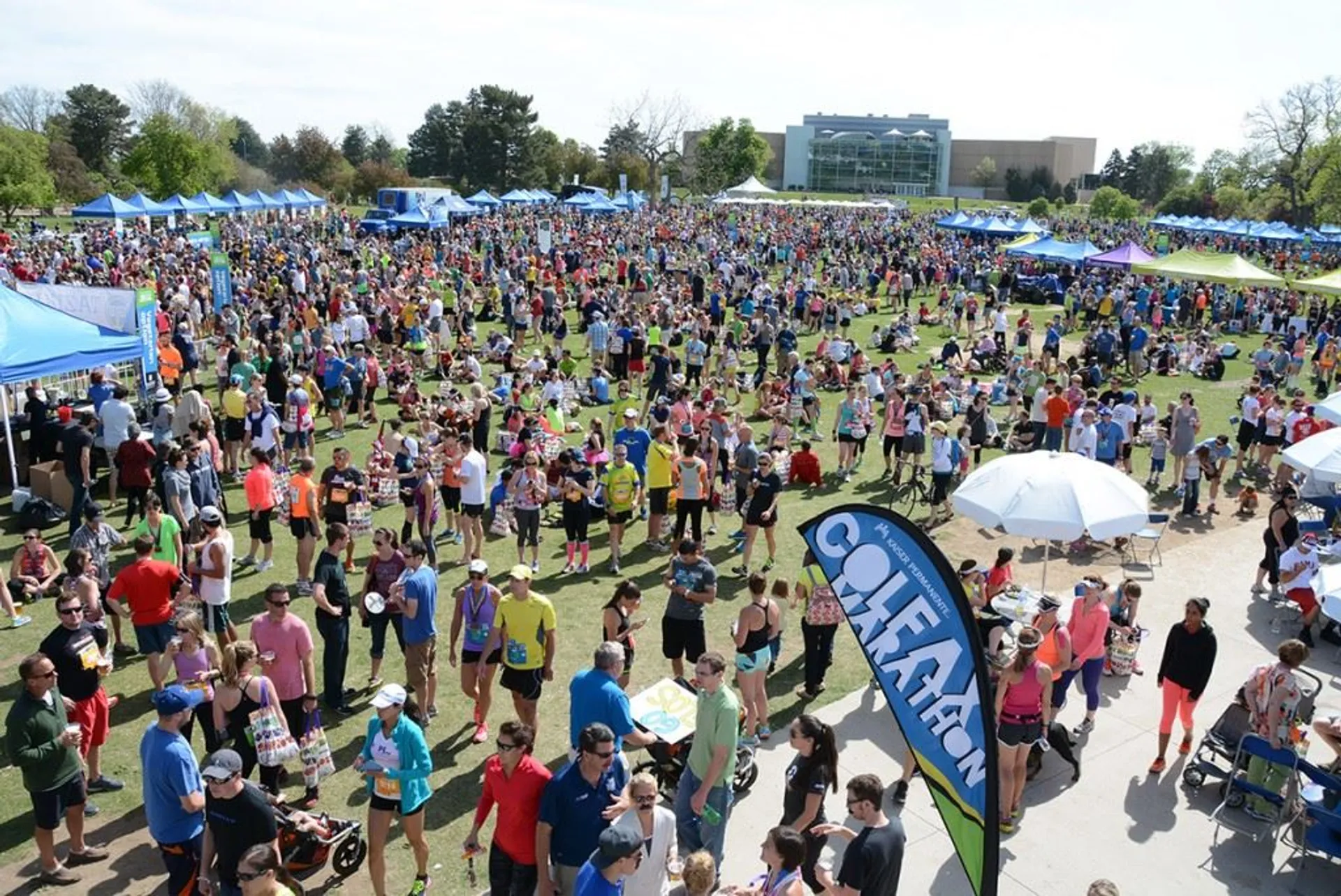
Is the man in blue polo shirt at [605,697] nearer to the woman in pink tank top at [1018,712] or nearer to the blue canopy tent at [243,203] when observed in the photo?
the woman in pink tank top at [1018,712]

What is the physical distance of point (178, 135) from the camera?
65.8 m

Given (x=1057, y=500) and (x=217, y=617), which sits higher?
(x=1057, y=500)

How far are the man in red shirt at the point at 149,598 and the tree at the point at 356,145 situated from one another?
109 m

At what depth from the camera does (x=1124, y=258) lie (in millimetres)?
28859

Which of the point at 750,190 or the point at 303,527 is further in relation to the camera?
the point at 750,190

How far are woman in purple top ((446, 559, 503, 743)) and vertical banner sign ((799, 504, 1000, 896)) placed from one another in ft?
12.6

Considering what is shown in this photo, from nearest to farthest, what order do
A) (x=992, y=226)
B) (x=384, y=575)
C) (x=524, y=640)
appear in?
(x=524, y=640)
(x=384, y=575)
(x=992, y=226)

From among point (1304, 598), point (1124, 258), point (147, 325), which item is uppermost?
point (1124, 258)

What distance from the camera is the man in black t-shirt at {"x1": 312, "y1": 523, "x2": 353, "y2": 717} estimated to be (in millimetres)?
7555

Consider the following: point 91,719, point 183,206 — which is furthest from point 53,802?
point 183,206

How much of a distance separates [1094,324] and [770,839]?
28099 mm

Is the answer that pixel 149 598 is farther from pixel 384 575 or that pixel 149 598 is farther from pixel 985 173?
pixel 985 173

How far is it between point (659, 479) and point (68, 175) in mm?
72263

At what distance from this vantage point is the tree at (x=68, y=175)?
67.6 m
